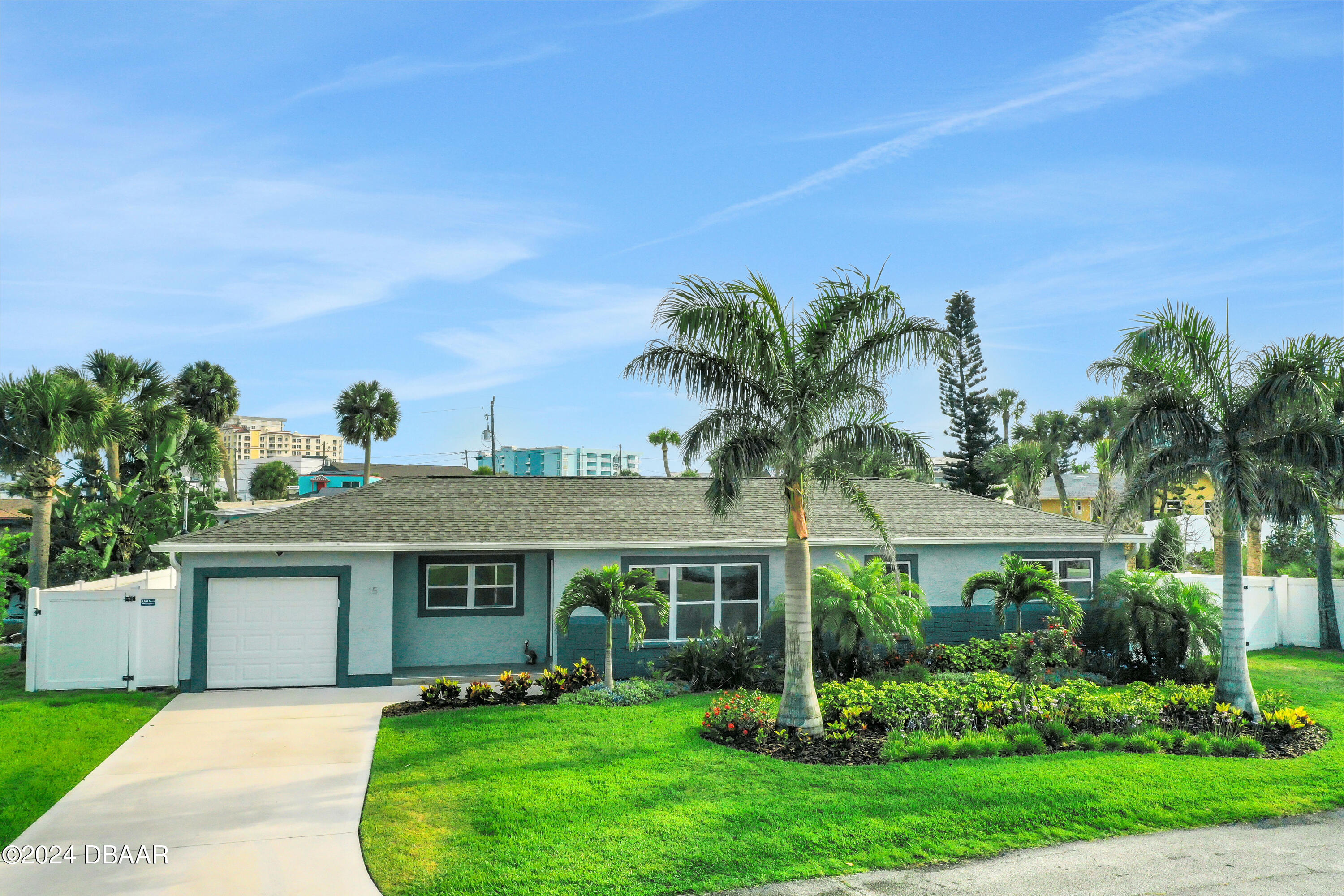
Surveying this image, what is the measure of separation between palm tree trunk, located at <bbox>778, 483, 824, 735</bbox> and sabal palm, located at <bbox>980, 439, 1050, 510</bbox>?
3789cm

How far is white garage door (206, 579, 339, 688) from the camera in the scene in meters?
15.4

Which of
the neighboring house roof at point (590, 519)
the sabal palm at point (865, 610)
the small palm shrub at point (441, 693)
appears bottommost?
the small palm shrub at point (441, 693)

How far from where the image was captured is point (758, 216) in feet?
56.8

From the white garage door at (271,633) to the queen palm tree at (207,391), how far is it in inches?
1162

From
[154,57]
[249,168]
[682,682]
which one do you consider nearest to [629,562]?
[682,682]

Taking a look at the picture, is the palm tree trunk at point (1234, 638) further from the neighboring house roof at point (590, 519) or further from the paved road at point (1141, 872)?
the neighboring house roof at point (590, 519)

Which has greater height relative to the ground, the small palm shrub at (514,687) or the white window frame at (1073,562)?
the white window frame at (1073,562)

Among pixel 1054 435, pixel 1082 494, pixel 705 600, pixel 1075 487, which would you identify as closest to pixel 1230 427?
pixel 705 600

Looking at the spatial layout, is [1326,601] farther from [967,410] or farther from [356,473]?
[356,473]

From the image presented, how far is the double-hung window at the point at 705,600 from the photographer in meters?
17.2

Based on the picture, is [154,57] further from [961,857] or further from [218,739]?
[961,857]

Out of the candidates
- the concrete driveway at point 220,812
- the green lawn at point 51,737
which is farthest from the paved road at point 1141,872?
the green lawn at point 51,737

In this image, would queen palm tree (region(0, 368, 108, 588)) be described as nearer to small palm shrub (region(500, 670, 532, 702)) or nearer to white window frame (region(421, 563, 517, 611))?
white window frame (region(421, 563, 517, 611))

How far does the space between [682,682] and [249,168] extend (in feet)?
40.2
